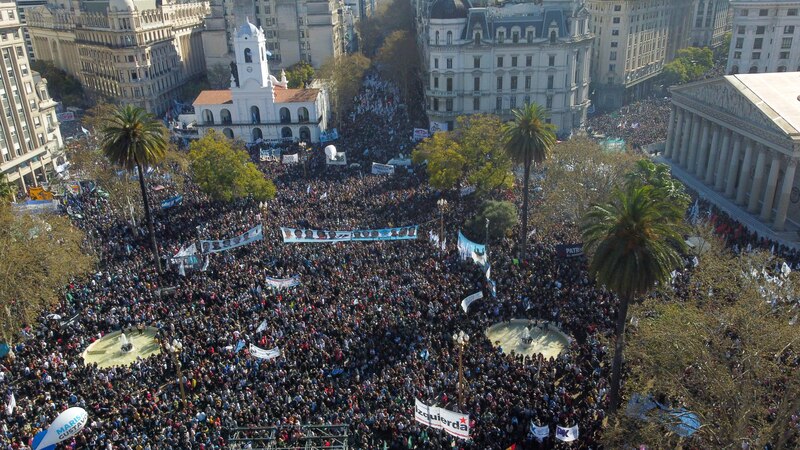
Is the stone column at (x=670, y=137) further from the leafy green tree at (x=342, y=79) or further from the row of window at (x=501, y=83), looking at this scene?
the leafy green tree at (x=342, y=79)

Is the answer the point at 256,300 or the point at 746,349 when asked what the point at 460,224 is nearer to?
the point at 256,300

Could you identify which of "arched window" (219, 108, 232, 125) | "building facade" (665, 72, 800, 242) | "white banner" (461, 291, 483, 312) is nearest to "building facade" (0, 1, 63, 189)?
"arched window" (219, 108, 232, 125)

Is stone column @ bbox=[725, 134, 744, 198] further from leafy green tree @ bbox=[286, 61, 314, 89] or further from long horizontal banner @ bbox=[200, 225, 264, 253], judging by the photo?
leafy green tree @ bbox=[286, 61, 314, 89]

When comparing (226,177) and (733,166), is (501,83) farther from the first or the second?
(226,177)

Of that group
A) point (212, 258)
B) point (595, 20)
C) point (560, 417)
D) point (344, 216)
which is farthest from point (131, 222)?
point (595, 20)

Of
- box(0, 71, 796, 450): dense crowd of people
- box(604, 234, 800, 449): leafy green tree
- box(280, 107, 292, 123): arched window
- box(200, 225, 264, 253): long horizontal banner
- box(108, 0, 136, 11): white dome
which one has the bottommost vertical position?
box(0, 71, 796, 450): dense crowd of people

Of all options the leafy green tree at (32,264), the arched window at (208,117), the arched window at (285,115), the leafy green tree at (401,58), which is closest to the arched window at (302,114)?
the arched window at (285,115)

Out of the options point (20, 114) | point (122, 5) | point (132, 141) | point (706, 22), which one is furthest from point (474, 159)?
point (706, 22)
